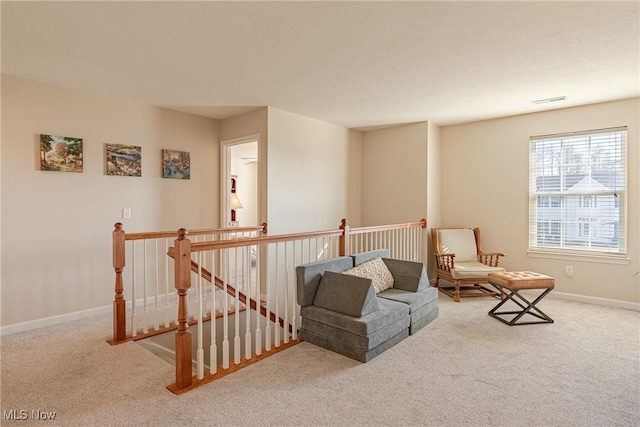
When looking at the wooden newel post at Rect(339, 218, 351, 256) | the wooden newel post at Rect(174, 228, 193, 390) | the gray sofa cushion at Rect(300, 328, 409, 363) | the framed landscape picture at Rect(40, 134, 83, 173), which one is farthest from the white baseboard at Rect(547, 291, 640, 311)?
the framed landscape picture at Rect(40, 134, 83, 173)

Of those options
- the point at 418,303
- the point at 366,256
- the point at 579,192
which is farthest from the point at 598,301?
the point at 366,256

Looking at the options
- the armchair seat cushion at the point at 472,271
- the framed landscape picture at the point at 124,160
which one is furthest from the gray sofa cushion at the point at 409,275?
the framed landscape picture at the point at 124,160

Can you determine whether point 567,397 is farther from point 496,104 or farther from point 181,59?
point 181,59

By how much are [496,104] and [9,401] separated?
5089 millimetres

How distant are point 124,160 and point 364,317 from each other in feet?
10.5

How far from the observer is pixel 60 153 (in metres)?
3.40

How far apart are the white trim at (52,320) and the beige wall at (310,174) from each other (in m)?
2.04

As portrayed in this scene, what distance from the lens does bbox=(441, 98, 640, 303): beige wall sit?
390cm

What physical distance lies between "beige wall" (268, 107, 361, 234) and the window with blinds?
2533 millimetres

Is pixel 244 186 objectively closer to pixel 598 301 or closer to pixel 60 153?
pixel 60 153

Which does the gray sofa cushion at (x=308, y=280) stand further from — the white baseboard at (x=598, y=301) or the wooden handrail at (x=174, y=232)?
the white baseboard at (x=598, y=301)

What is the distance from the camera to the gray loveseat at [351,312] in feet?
8.55

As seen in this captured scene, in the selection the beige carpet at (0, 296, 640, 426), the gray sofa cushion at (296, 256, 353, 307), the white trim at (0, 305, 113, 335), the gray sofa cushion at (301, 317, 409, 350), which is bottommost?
the beige carpet at (0, 296, 640, 426)

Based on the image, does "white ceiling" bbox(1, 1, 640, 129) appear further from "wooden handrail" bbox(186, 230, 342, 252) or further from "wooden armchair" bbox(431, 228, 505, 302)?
"wooden armchair" bbox(431, 228, 505, 302)
